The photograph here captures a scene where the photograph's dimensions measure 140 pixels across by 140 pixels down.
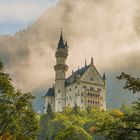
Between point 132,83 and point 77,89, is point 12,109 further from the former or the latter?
point 77,89

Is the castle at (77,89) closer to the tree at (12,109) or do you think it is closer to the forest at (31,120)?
the forest at (31,120)

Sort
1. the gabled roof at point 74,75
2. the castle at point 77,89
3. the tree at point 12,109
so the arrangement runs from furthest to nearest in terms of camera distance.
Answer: the gabled roof at point 74,75
the castle at point 77,89
the tree at point 12,109

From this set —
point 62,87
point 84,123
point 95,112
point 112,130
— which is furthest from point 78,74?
point 112,130

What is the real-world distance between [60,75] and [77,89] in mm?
11849

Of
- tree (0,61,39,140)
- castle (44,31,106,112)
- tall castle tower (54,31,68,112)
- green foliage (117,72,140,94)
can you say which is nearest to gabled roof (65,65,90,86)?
castle (44,31,106,112)

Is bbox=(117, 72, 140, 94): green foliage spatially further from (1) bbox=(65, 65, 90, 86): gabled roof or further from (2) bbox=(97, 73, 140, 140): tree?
(1) bbox=(65, 65, 90, 86): gabled roof

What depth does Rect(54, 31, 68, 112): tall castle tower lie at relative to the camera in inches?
6845

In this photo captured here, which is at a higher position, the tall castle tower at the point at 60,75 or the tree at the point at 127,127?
the tall castle tower at the point at 60,75

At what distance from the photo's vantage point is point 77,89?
171500 millimetres

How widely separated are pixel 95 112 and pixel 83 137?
47.3 meters

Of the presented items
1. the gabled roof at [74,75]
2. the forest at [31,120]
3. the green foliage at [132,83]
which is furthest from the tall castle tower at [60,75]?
the green foliage at [132,83]

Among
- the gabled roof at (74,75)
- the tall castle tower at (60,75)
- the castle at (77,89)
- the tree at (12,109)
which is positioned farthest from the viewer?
the gabled roof at (74,75)

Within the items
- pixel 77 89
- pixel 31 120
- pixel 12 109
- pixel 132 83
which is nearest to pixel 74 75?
pixel 77 89

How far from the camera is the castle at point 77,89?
170750 millimetres
